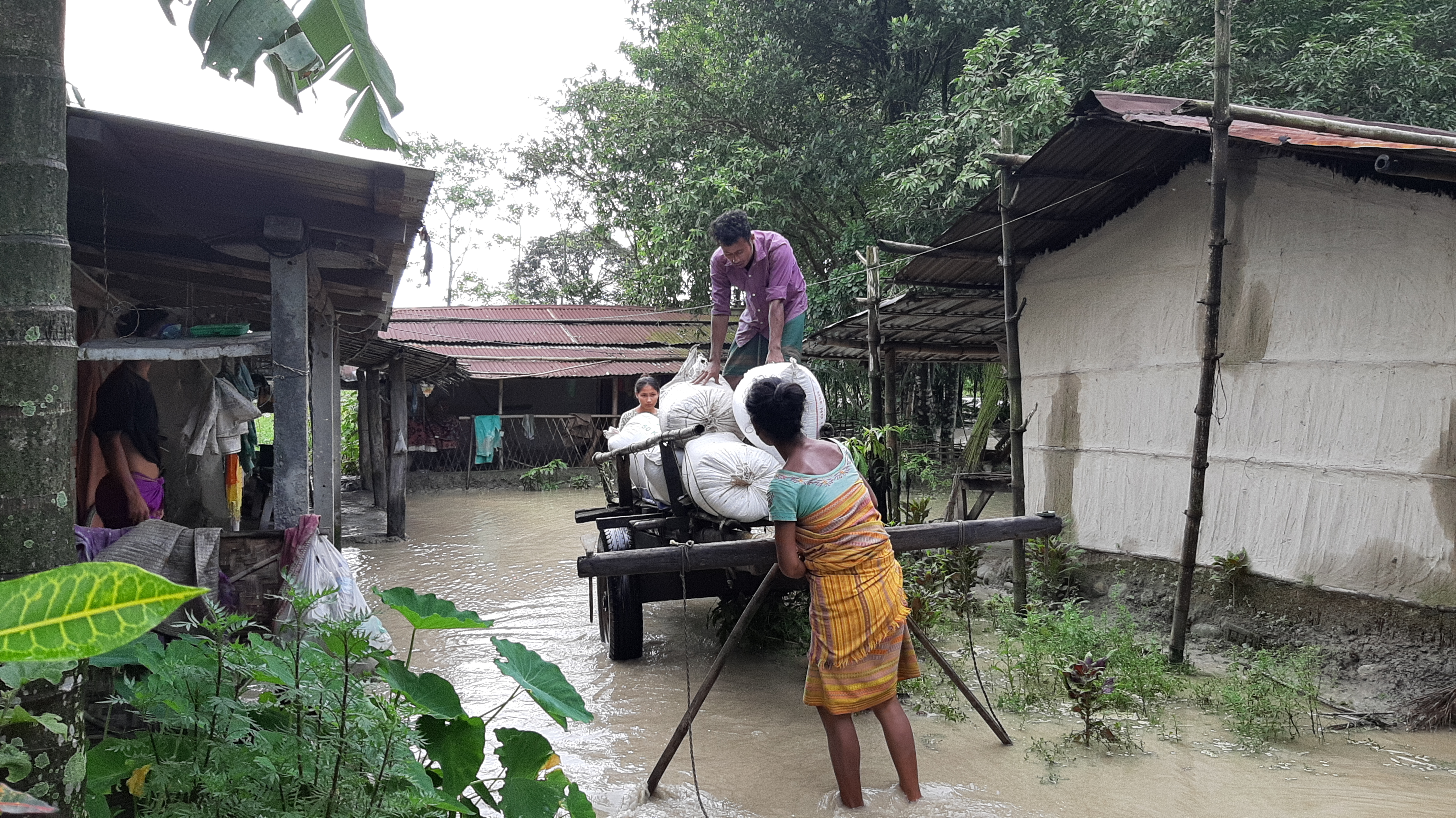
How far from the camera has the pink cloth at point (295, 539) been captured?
15.5ft

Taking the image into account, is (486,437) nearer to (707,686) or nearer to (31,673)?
(707,686)

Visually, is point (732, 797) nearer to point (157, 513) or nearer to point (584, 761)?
point (584, 761)

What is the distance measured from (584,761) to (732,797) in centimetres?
86

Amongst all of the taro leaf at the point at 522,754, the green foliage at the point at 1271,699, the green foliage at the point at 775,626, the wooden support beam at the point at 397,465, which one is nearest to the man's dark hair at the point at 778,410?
the taro leaf at the point at 522,754

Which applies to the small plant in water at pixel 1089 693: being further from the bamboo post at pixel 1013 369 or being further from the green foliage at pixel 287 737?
the green foliage at pixel 287 737

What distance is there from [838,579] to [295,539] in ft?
9.85

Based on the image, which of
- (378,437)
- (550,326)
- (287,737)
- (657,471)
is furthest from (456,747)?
(550,326)

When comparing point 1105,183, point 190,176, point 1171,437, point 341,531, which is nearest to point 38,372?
point 190,176

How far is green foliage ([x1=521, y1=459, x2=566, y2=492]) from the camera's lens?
59.5 ft

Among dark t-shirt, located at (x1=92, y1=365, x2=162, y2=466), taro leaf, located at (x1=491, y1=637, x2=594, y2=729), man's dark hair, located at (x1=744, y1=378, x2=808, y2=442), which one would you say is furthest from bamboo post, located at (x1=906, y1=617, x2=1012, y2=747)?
dark t-shirt, located at (x1=92, y1=365, x2=162, y2=466)

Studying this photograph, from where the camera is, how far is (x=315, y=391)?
7.17 metres

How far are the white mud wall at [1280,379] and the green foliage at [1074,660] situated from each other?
4.25 feet

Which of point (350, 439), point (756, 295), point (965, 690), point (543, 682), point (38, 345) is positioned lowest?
point (350, 439)

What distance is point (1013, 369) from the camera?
6059mm
